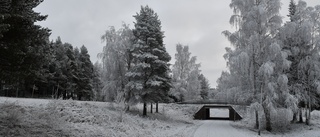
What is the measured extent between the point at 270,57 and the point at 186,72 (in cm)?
2658

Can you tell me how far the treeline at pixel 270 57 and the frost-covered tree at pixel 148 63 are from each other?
6776mm

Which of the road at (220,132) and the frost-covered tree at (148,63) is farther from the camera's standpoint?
the frost-covered tree at (148,63)

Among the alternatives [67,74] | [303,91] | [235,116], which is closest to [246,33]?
[303,91]

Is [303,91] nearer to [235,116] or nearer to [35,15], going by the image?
[235,116]

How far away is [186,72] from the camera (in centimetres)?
4947

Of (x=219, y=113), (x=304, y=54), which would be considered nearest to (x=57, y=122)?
(x=304, y=54)

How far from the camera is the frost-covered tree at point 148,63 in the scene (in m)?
26.9

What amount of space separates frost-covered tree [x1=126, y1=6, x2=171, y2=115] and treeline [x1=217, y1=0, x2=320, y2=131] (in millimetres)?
6776

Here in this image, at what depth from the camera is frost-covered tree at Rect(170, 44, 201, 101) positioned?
48438mm

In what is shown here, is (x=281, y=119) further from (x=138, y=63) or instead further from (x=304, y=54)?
(x=138, y=63)

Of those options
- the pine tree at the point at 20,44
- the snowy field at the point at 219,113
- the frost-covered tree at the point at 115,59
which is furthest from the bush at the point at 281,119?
the snowy field at the point at 219,113

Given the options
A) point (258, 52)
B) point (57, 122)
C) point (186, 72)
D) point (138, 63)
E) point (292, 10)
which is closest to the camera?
point (57, 122)

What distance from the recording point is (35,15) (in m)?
11.4

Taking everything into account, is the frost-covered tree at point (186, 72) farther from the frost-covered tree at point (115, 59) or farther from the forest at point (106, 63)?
the frost-covered tree at point (115, 59)
